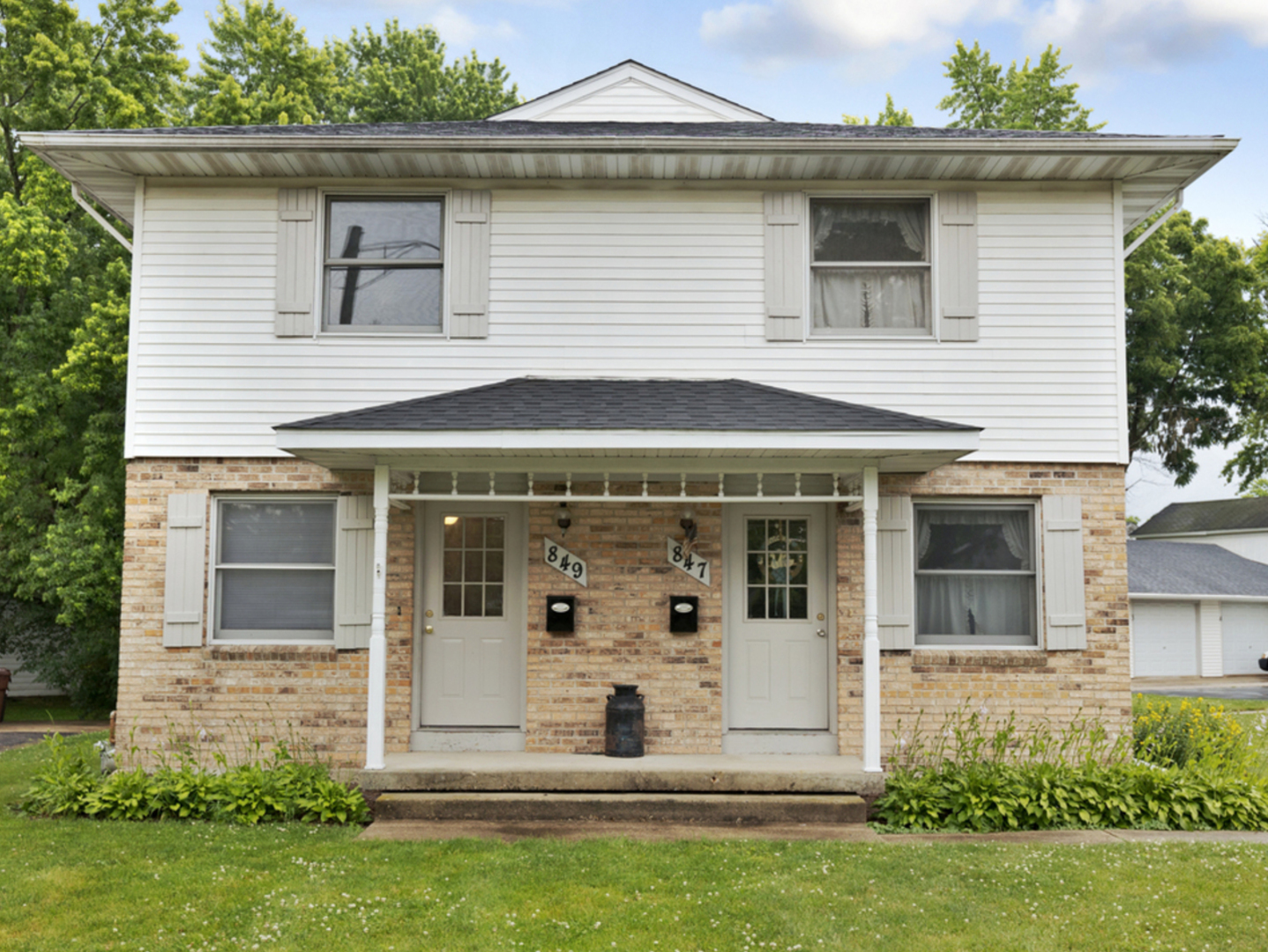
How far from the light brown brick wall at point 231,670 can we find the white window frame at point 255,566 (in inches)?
3.3

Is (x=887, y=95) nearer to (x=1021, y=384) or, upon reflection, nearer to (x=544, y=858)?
(x=1021, y=384)

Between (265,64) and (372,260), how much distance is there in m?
12.6

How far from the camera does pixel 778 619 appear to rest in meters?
8.05

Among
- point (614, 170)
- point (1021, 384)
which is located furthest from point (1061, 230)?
point (614, 170)

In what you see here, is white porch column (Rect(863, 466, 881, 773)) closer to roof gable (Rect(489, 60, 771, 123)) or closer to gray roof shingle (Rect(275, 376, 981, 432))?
gray roof shingle (Rect(275, 376, 981, 432))

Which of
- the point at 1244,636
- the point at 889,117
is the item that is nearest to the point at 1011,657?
the point at 889,117

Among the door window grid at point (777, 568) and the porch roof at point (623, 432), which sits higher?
the porch roof at point (623, 432)

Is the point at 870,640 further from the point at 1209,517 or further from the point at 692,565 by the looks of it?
the point at 1209,517

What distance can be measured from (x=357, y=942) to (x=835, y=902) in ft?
8.03

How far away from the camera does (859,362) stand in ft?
26.3

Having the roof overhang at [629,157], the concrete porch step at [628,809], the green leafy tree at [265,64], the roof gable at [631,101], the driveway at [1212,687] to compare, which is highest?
the green leafy tree at [265,64]

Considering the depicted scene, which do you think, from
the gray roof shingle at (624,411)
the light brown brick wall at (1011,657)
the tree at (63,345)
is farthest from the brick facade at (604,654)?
the tree at (63,345)

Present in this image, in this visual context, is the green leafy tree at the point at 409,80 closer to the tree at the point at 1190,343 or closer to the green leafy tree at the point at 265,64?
the green leafy tree at the point at 265,64

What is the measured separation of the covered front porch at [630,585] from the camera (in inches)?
281
